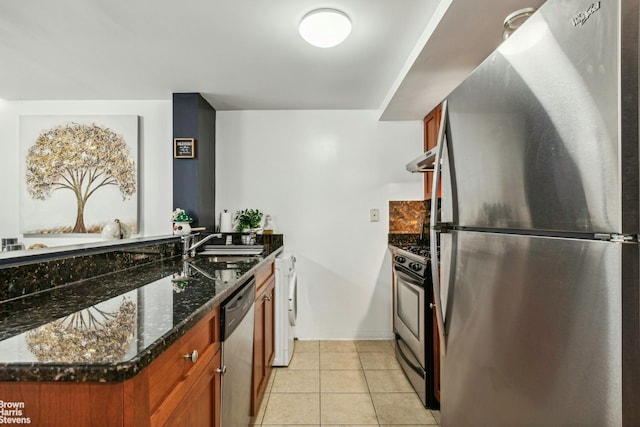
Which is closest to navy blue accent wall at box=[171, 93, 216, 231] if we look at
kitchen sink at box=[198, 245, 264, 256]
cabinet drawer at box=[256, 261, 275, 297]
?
kitchen sink at box=[198, 245, 264, 256]

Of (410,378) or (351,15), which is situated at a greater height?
(351,15)

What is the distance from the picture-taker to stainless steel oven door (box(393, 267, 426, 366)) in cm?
212

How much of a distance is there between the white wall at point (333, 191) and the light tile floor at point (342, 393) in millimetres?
607

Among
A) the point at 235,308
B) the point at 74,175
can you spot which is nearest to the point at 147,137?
the point at 74,175

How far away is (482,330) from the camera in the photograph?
3.32 ft

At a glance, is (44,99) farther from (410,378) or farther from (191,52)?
(410,378)

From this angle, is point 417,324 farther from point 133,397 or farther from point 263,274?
point 133,397

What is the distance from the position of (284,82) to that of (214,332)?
84.1 inches

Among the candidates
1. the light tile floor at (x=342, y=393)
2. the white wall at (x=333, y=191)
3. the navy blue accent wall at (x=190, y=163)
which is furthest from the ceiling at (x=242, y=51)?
the light tile floor at (x=342, y=393)

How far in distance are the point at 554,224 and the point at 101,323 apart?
3.74 feet

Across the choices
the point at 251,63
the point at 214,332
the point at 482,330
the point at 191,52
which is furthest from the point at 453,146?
the point at 191,52

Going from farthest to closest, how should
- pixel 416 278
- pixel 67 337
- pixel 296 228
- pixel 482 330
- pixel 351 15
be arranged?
pixel 296 228 < pixel 416 278 < pixel 351 15 < pixel 482 330 < pixel 67 337

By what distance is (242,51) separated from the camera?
2229 mm

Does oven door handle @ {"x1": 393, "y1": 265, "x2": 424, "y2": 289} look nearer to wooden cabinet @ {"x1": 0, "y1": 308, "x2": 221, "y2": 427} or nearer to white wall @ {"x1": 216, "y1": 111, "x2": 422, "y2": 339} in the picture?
white wall @ {"x1": 216, "y1": 111, "x2": 422, "y2": 339}
